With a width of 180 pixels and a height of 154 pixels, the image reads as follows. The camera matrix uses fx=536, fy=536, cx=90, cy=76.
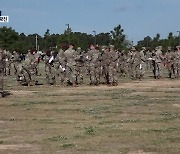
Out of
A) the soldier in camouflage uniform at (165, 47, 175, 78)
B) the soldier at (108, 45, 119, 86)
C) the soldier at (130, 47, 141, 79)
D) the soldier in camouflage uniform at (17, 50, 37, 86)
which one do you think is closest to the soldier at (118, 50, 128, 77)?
the soldier in camouflage uniform at (165, 47, 175, 78)

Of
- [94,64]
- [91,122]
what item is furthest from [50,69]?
[91,122]

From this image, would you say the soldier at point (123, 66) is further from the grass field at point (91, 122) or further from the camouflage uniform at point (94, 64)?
the grass field at point (91, 122)

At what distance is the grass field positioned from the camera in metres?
11.0

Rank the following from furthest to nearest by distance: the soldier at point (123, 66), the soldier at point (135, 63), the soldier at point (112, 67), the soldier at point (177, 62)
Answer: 1. the soldier at point (123, 66)
2. the soldier at point (177, 62)
3. the soldier at point (135, 63)
4. the soldier at point (112, 67)

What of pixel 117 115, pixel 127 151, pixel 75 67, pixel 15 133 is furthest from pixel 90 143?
pixel 75 67

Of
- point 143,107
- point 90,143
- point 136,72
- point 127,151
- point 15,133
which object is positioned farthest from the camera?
point 136,72

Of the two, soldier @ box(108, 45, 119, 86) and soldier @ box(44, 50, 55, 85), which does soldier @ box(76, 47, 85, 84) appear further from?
soldier @ box(108, 45, 119, 86)

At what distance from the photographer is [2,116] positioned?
16016mm

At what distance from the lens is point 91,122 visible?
14500mm

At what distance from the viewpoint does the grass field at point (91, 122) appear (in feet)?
36.2

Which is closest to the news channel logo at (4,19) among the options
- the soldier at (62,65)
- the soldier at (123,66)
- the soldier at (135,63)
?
the soldier at (62,65)

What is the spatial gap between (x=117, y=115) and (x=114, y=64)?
38.4ft

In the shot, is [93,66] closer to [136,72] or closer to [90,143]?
[136,72]

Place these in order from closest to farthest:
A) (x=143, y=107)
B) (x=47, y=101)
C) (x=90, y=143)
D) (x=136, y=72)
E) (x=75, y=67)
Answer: (x=90, y=143) → (x=143, y=107) → (x=47, y=101) → (x=75, y=67) → (x=136, y=72)
